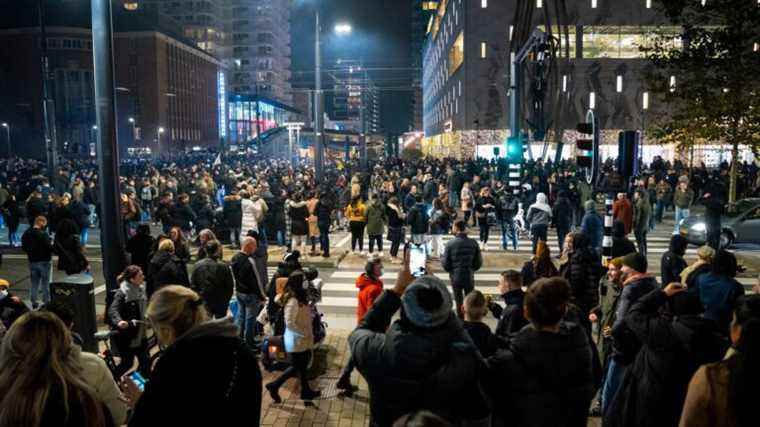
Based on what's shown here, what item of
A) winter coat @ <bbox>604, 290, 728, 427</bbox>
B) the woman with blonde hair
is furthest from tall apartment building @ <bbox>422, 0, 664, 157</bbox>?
the woman with blonde hair

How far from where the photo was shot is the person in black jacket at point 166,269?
7812 mm

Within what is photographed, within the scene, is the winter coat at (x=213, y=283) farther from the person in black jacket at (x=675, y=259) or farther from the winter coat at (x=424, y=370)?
the person in black jacket at (x=675, y=259)

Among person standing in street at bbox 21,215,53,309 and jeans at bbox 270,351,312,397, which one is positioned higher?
person standing in street at bbox 21,215,53,309

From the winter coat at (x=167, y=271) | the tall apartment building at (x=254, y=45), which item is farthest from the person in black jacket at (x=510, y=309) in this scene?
the tall apartment building at (x=254, y=45)

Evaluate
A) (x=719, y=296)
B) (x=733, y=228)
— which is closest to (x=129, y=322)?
(x=719, y=296)

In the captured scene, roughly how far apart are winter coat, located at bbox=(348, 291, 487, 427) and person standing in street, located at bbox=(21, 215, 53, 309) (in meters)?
8.56

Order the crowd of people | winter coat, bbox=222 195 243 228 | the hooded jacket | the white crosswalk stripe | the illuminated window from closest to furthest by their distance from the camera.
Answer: the crowd of people < the white crosswalk stripe < the hooded jacket < winter coat, bbox=222 195 243 228 < the illuminated window

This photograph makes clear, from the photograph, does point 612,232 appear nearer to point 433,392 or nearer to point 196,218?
point 433,392

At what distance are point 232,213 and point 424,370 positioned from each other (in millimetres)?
14042

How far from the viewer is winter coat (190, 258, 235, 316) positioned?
7.67 metres

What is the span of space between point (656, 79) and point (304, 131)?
46066mm

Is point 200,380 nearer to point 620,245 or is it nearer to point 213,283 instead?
point 213,283

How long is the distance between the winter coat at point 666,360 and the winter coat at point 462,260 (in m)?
4.86

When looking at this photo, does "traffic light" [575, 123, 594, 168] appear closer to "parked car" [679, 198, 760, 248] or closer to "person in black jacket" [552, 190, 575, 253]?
"person in black jacket" [552, 190, 575, 253]
